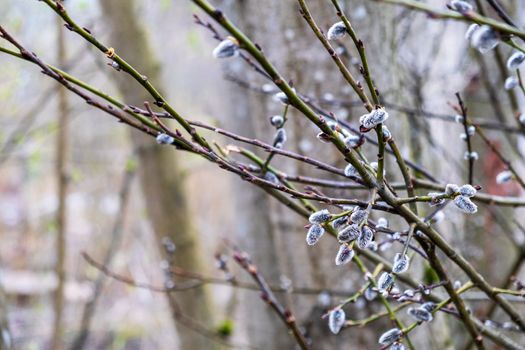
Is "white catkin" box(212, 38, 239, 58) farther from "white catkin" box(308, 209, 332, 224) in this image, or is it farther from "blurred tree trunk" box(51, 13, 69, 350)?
"blurred tree trunk" box(51, 13, 69, 350)

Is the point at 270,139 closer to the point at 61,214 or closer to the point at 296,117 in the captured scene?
the point at 296,117

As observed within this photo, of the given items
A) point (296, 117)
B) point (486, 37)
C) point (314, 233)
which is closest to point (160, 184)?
point (296, 117)

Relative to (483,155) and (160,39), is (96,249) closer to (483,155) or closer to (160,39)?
(160,39)

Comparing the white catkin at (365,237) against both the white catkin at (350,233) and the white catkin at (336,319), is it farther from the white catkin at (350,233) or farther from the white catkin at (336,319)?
the white catkin at (336,319)

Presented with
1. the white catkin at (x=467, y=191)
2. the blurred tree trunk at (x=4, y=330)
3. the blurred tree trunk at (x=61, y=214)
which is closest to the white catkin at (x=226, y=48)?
the white catkin at (x=467, y=191)

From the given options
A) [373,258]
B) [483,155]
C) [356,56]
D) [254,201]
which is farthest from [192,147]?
[483,155]

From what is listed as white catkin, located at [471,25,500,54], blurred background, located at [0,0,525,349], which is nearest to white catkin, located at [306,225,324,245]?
white catkin, located at [471,25,500,54]

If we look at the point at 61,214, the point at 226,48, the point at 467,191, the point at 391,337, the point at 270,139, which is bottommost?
the point at 391,337

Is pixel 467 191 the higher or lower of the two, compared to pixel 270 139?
lower
